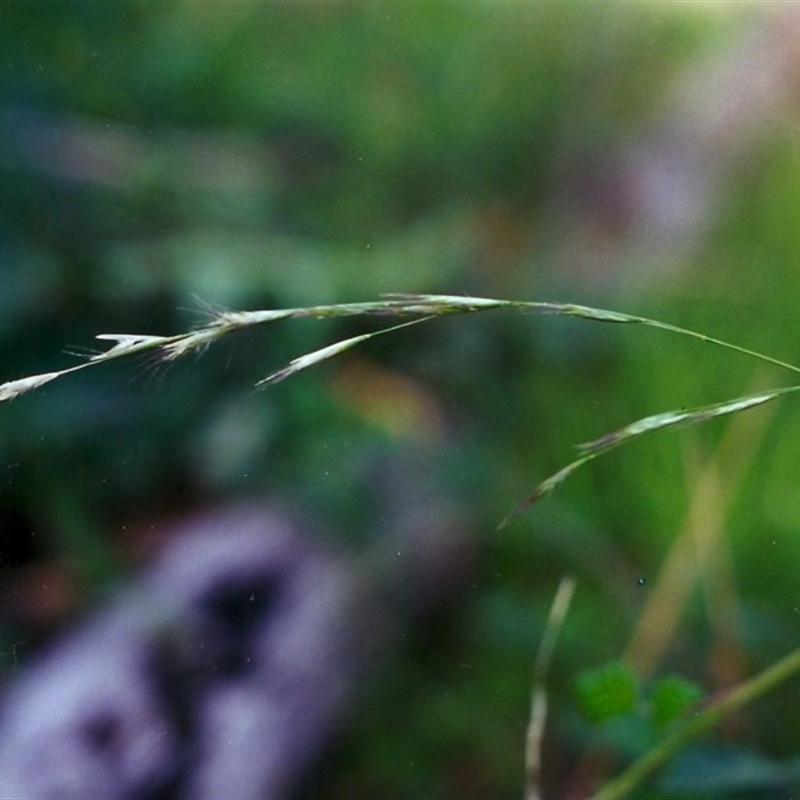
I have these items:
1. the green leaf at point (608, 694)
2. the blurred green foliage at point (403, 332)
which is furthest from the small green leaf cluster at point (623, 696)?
the blurred green foliage at point (403, 332)

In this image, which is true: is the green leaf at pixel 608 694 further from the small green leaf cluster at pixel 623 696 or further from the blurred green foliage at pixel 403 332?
the blurred green foliage at pixel 403 332

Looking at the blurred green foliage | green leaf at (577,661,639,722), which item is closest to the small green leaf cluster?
green leaf at (577,661,639,722)

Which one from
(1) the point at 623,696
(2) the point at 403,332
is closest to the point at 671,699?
(1) the point at 623,696

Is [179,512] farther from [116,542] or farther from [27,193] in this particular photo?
[27,193]

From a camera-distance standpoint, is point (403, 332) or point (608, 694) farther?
point (403, 332)

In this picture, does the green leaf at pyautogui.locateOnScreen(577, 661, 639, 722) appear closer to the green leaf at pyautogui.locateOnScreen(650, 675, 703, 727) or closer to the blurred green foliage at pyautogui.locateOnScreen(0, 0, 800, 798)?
the green leaf at pyautogui.locateOnScreen(650, 675, 703, 727)

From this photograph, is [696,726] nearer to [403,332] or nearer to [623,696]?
[623,696]
